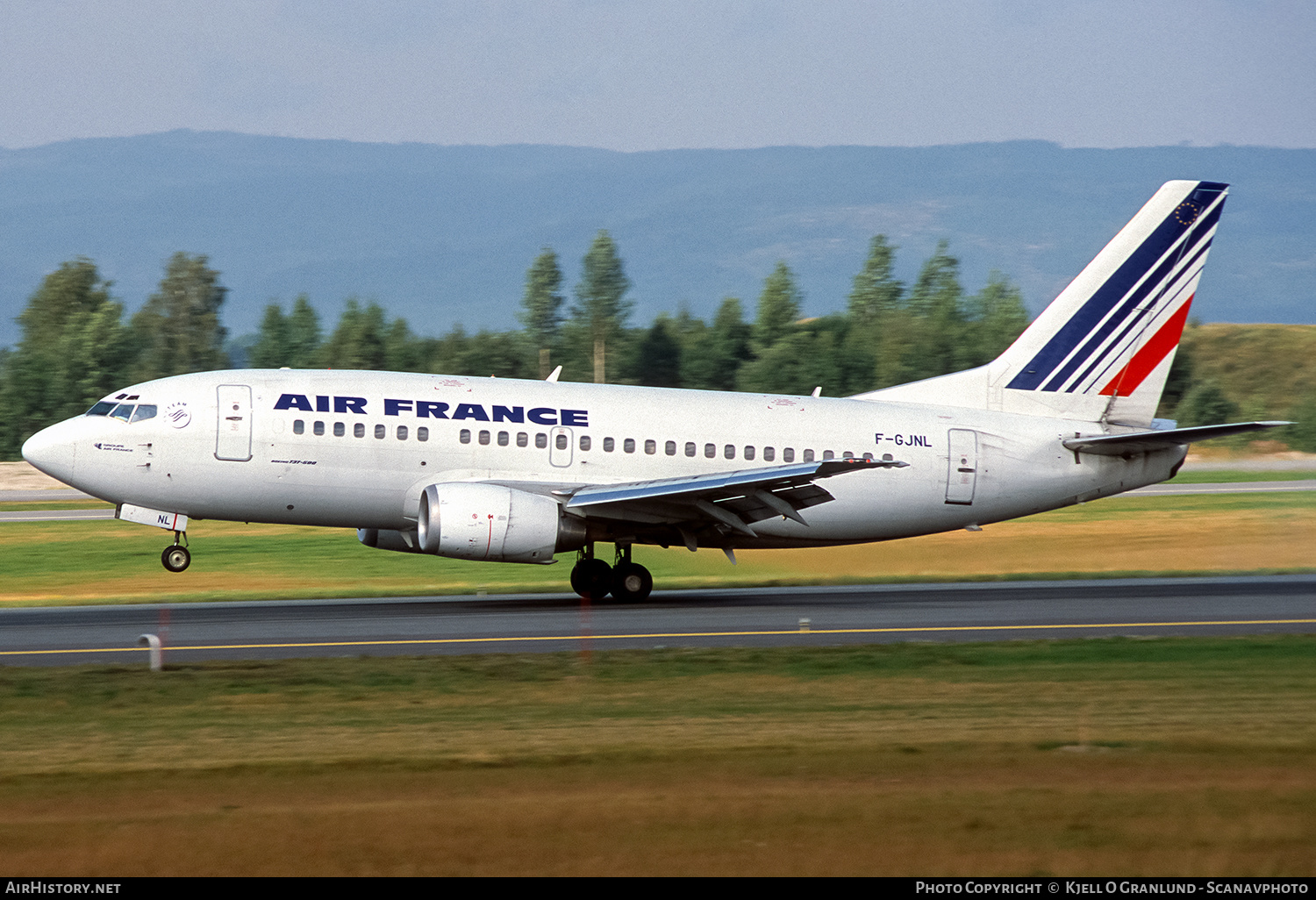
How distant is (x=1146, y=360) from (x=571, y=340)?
81.2m

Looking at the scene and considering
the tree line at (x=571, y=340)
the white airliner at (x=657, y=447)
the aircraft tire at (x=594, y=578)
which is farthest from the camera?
the tree line at (x=571, y=340)

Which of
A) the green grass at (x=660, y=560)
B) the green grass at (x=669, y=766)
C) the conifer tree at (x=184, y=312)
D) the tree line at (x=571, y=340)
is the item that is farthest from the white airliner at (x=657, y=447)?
the conifer tree at (x=184, y=312)

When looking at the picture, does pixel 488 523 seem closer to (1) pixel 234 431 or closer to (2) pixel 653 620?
(2) pixel 653 620

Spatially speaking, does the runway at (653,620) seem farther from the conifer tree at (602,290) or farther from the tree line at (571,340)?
the conifer tree at (602,290)

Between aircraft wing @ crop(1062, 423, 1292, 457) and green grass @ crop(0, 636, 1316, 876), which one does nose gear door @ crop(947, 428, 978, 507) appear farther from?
green grass @ crop(0, 636, 1316, 876)

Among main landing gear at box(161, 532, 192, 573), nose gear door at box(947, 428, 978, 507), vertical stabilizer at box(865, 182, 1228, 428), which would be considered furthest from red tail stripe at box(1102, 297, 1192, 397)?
main landing gear at box(161, 532, 192, 573)

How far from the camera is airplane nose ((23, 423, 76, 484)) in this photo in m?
25.9

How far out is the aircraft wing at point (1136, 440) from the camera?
26.7m

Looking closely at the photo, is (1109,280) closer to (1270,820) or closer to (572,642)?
(572,642)

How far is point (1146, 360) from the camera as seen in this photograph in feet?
98.2

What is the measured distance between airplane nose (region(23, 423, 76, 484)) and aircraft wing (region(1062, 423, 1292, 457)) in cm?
1936

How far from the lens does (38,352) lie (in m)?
85.8

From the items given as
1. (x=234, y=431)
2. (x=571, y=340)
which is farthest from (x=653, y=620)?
(x=571, y=340)

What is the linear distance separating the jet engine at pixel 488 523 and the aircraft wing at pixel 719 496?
0.68m
